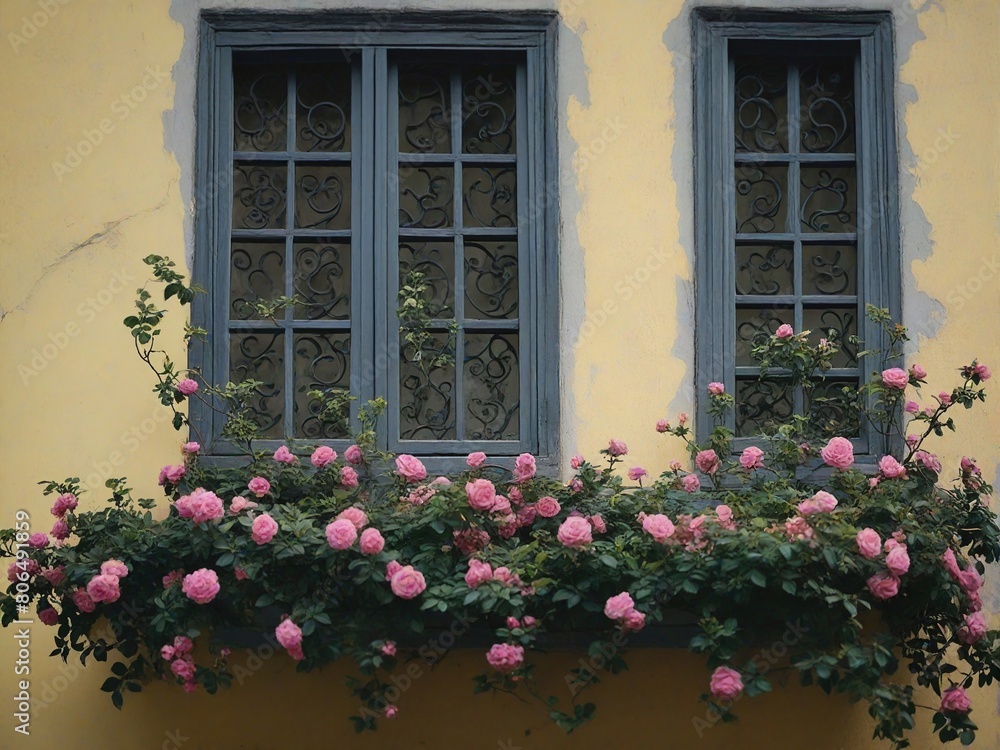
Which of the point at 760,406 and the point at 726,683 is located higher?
the point at 760,406

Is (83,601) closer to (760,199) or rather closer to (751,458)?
(751,458)

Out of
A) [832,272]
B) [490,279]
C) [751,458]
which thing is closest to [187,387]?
[490,279]

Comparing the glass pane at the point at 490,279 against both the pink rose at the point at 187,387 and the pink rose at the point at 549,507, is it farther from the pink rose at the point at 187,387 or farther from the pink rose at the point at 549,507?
the pink rose at the point at 187,387

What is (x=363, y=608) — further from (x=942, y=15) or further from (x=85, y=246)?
(x=942, y=15)

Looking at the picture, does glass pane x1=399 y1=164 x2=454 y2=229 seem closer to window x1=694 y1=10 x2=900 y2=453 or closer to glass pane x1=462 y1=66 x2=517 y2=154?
glass pane x1=462 y1=66 x2=517 y2=154

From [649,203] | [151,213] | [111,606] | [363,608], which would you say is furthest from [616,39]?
[111,606]

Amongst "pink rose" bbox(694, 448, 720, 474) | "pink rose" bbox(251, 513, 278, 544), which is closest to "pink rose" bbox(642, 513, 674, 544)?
"pink rose" bbox(694, 448, 720, 474)

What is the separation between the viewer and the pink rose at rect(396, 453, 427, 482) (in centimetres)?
484

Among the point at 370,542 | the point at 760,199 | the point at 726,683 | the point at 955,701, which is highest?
the point at 760,199

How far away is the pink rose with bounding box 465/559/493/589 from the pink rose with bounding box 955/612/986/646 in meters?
1.73

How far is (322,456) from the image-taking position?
4.88m

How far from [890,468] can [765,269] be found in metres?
1.05

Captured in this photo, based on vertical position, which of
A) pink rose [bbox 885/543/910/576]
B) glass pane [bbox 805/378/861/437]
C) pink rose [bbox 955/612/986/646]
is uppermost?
glass pane [bbox 805/378/861/437]

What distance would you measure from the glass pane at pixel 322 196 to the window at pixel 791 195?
1.43 m
